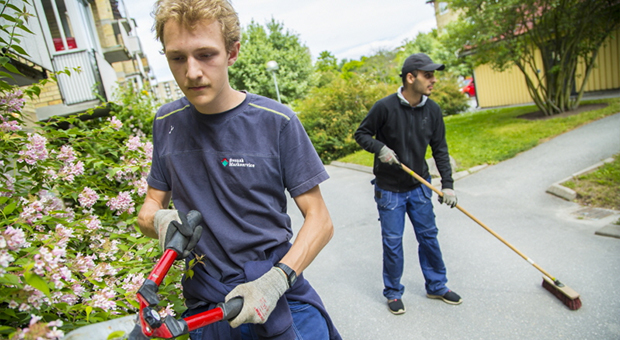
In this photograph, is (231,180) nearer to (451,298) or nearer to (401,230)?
(401,230)

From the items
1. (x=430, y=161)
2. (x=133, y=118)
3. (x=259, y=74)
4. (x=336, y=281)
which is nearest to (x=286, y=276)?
(x=336, y=281)

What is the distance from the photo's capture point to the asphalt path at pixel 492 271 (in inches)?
147

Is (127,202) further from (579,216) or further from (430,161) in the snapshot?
(430,161)

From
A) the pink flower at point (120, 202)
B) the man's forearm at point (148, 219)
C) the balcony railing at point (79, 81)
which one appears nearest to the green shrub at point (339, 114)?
the balcony railing at point (79, 81)

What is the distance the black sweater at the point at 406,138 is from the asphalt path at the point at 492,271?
124cm

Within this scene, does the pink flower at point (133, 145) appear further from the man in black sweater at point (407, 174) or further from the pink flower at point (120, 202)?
the man in black sweater at point (407, 174)

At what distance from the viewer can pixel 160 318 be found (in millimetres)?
1347

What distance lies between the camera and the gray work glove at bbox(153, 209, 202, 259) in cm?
150

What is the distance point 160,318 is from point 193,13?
1.08 metres

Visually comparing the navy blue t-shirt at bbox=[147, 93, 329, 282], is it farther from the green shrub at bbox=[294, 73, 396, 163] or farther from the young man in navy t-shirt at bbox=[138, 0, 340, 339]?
the green shrub at bbox=[294, 73, 396, 163]

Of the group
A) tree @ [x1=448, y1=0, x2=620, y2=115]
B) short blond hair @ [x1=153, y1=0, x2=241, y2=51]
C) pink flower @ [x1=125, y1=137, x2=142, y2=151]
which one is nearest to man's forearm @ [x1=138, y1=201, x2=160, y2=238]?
short blond hair @ [x1=153, y1=0, x2=241, y2=51]

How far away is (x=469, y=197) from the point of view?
7.58 metres

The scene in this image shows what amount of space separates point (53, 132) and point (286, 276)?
195 cm

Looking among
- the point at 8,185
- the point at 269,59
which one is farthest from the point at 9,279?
the point at 269,59
